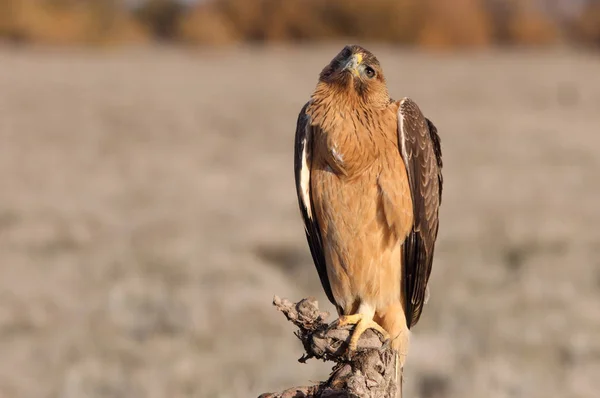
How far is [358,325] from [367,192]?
629 millimetres

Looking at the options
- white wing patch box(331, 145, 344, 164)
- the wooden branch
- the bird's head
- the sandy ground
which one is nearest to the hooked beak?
the bird's head

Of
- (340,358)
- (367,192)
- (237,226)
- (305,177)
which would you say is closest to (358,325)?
(340,358)

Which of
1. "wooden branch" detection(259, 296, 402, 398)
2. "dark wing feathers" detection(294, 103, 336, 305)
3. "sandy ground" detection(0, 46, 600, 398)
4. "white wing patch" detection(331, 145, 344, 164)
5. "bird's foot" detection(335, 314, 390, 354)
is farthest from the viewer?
"sandy ground" detection(0, 46, 600, 398)

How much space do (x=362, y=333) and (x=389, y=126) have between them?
987mm

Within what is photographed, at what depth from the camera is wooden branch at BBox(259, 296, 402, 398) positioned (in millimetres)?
4328

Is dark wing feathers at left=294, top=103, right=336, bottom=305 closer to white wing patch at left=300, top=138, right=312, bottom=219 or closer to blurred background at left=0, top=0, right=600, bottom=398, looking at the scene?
white wing patch at left=300, top=138, right=312, bottom=219

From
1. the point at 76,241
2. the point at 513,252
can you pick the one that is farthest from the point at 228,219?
the point at 513,252

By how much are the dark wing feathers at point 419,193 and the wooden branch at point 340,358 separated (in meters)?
0.69

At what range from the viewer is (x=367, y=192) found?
4.95 meters

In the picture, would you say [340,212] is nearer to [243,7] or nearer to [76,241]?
[76,241]

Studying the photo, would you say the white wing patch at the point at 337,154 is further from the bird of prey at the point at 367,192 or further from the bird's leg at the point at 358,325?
the bird's leg at the point at 358,325

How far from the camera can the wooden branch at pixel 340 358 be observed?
4.33 meters

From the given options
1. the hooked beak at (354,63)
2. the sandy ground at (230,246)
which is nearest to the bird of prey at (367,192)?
the hooked beak at (354,63)

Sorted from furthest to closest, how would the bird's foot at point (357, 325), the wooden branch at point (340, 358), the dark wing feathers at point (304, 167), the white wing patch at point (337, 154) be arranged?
the dark wing feathers at point (304, 167), the white wing patch at point (337, 154), the bird's foot at point (357, 325), the wooden branch at point (340, 358)
